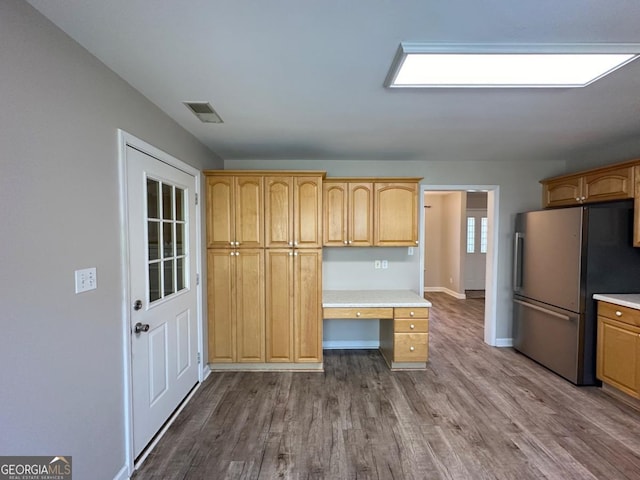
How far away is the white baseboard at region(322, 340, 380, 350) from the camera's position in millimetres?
3734

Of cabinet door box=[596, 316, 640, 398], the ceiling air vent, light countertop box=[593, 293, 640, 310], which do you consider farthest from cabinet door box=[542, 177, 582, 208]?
the ceiling air vent

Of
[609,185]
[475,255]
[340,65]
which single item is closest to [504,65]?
[340,65]

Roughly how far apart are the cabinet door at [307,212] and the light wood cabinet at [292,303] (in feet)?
0.39

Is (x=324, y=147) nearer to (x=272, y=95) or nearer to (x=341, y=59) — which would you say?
(x=272, y=95)

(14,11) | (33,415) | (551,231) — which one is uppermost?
(14,11)

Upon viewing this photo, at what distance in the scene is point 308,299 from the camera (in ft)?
10.0

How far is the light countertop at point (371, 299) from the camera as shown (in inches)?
121

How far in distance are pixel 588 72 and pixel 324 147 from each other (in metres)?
2.09

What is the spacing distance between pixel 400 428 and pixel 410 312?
115cm

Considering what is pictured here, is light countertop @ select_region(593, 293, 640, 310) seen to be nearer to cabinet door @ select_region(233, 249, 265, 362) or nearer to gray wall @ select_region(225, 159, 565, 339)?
gray wall @ select_region(225, 159, 565, 339)

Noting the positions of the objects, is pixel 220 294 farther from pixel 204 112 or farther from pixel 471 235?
pixel 471 235

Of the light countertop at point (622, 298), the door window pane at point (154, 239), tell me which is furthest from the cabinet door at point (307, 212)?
the light countertop at point (622, 298)

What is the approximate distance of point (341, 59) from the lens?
4.89 ft

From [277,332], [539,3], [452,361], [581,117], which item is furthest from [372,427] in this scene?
[581,117]
